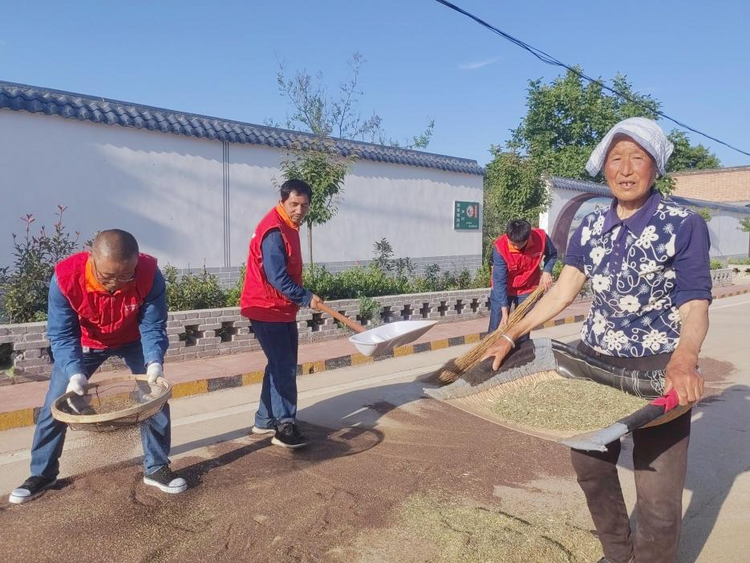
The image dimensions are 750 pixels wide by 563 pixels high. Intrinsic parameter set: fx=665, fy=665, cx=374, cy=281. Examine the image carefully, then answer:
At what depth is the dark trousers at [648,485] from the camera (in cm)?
265

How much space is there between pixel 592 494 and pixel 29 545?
8.58ft

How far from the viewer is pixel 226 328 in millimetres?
8125

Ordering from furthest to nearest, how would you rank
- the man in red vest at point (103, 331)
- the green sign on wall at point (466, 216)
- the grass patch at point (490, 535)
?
1. the green sign on wall at point (466, 216)
2. the man in red vest at point (103, 331)
3. the grass patch at point (490, 535)

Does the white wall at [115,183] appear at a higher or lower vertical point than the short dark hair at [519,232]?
higher

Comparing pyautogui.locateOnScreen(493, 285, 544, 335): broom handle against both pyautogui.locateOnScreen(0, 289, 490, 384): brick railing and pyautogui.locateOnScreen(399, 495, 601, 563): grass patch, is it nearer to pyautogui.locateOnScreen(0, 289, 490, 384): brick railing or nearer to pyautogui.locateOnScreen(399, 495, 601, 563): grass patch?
pyautogui.locateOnScreen(399, 495, 601, 563): grass patch

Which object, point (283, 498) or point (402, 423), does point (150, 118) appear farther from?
point (283, 498)

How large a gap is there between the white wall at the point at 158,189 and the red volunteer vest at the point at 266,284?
15.2ft

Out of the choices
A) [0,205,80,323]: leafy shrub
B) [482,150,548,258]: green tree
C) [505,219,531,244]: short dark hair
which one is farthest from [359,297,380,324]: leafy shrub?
[482,150,548,258]: green tree

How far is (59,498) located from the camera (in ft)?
12.1

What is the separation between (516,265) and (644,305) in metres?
3.84

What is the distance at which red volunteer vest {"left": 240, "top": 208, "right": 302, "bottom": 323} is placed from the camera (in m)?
4.55

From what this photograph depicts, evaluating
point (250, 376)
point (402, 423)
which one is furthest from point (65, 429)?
point (250, 376)

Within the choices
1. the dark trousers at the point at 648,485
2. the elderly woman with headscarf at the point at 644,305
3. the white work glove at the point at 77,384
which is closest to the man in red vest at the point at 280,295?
the white work glove at the point at 77,384

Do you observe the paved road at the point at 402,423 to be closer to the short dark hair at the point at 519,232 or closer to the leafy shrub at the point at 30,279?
the short dark hair at the point at 519,232
